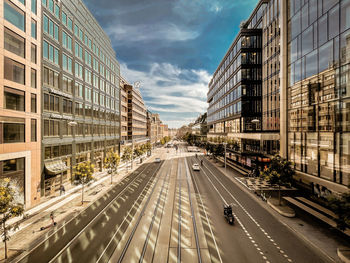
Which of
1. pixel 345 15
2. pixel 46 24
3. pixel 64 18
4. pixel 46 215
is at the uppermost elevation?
pixel 64 18

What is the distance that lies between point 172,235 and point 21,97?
2249 centimetres

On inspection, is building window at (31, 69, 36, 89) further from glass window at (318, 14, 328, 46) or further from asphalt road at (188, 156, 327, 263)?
glass window at (318, 14, 328, 46)

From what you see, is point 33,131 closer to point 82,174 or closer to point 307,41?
point 82,174

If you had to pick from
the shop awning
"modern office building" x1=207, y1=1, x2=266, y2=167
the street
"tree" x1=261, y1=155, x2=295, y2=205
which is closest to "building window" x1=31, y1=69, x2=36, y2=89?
the shop awning

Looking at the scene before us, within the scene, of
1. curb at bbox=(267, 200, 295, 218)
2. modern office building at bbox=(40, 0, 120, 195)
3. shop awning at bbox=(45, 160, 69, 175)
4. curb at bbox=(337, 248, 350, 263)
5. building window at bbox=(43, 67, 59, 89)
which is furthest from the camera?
modern office building at bbox=(40, 0, 120, 195)

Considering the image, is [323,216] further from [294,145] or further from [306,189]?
[294,145]

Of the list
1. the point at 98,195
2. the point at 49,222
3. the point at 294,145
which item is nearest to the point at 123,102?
the point at 98,195

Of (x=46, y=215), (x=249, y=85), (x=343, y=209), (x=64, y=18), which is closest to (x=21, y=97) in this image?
(x=46, y=215)

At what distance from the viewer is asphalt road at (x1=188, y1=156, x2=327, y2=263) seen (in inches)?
444

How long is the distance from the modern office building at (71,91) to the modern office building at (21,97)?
137 cm

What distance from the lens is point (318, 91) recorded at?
1875cm

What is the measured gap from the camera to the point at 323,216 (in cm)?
1691

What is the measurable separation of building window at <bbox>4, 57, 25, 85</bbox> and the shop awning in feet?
36.6

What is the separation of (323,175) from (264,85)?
83.3 ft
